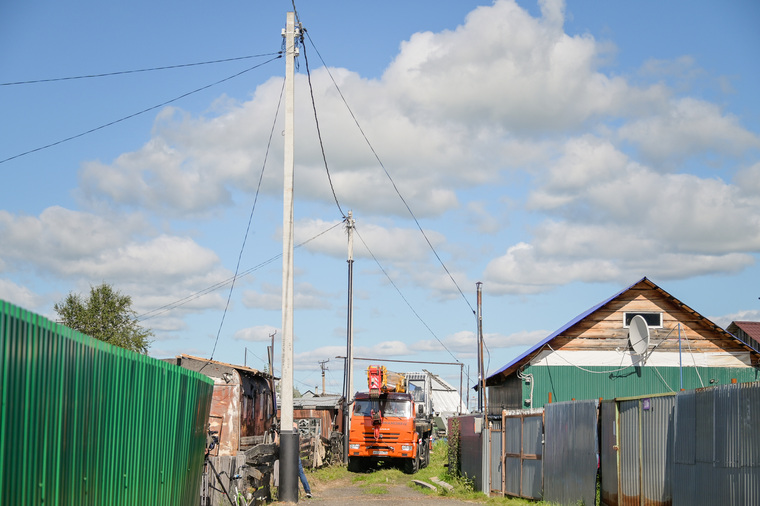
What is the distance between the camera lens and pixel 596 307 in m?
28.4

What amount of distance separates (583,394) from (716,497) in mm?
18248

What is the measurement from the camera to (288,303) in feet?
59.8

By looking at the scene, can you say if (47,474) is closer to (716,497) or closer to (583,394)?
(716,497)

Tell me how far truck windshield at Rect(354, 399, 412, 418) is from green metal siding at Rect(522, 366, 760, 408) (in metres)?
4.25

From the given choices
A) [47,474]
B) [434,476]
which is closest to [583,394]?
[434,476]

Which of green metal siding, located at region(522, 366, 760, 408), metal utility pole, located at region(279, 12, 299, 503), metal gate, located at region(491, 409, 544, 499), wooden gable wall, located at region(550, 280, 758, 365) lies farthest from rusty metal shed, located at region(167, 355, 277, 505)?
wooden gable wall, located at region(550, 280, 758, 365)

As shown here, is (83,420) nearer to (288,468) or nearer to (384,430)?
(288,468)

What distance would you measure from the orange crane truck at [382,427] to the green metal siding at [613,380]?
4320mm

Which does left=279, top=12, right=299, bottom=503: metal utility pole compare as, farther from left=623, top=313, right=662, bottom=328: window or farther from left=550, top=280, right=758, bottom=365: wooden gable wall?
left=623, top=313, right=662, bottom=328: window

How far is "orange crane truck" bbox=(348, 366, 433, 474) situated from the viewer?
93.4ft

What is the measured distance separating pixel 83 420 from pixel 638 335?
22.2 m

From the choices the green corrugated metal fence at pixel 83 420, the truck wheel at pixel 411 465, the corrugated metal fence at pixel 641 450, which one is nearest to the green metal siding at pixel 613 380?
the truck wheel at pixel 411 465

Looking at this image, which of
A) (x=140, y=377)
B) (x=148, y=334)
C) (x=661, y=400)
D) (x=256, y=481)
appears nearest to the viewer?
(x=140, y=377)

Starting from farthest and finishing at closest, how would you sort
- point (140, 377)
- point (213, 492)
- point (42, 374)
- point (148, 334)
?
point (148, 334), point (213, 492), point (140, 377), point (42, 374)
